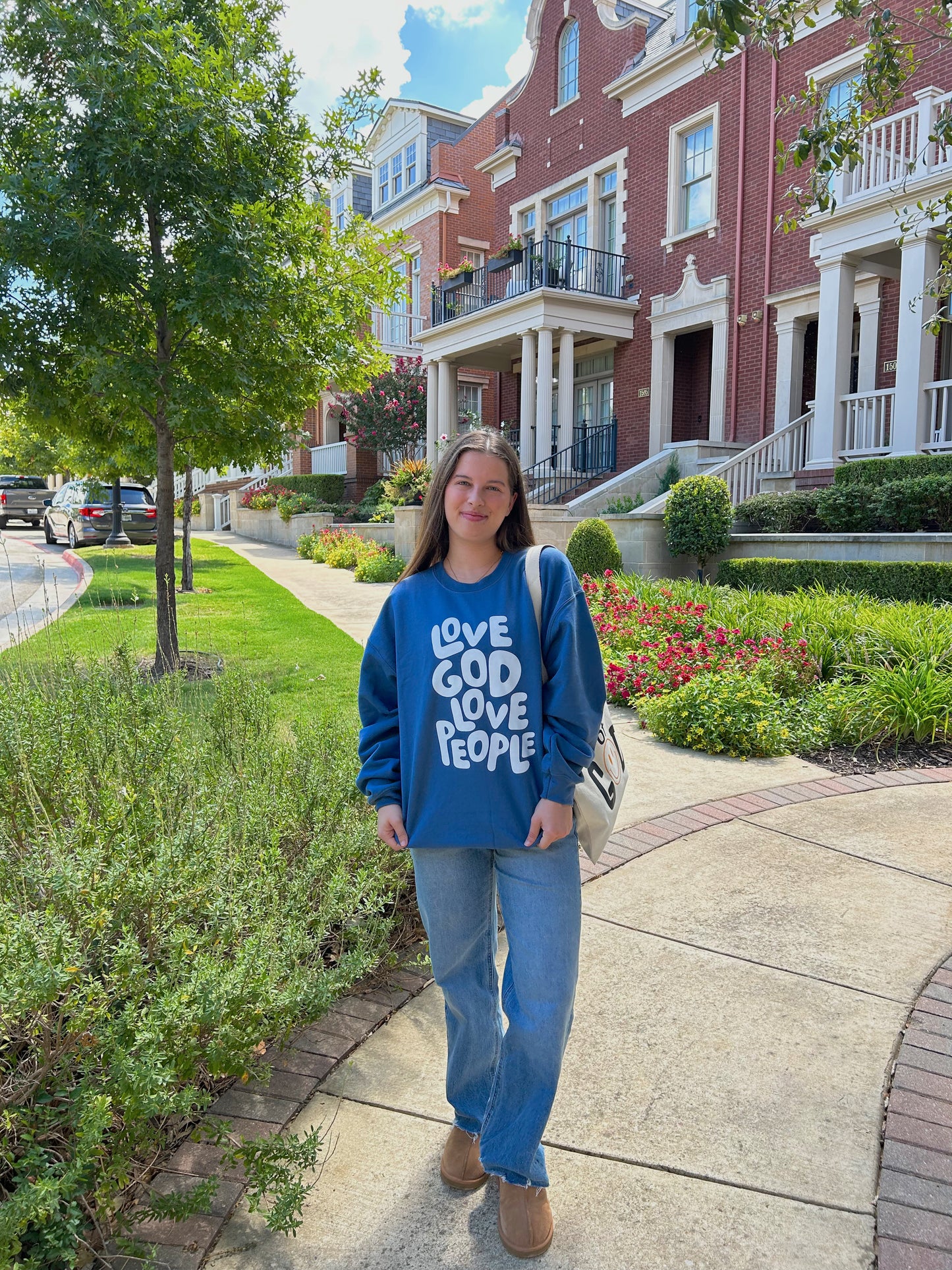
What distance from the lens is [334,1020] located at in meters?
2.73

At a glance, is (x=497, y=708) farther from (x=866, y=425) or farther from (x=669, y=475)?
(x=669, y=475)

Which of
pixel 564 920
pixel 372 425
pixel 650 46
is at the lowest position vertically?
pixel 564 920

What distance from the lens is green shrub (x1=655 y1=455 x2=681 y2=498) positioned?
1565cm

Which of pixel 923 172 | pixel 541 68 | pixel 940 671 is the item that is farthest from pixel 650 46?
pixel 940 671

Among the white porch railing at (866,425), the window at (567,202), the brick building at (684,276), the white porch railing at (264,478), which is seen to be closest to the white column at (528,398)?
the brick building at (684,276)

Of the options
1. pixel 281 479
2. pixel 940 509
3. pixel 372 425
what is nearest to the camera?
pixel 940 509

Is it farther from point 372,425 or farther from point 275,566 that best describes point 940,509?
point 372,425

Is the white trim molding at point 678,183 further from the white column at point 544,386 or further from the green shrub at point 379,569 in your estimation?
the green shrub at point 379,569

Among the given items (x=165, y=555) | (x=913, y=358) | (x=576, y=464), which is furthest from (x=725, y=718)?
(x=576, y=464)

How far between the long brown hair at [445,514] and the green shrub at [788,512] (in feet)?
35.1

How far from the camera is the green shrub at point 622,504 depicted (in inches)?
582

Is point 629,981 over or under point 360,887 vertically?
under

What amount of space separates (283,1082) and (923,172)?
12894mm

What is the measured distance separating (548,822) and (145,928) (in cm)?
120
